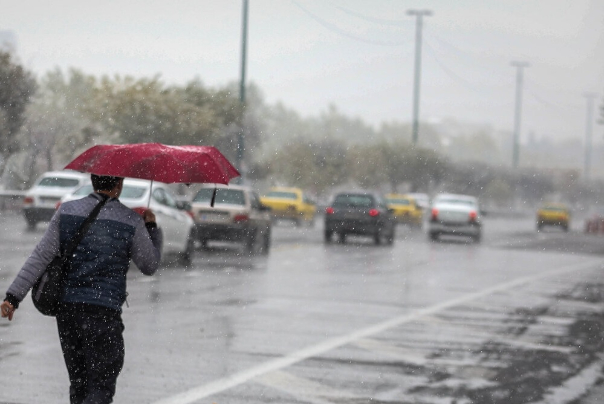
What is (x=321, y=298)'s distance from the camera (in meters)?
15.8

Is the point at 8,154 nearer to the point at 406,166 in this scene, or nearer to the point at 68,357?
the point at 68,357

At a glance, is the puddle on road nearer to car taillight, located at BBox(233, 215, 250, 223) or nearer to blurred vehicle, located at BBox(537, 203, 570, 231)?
car taillight, located at BBox(233, 215, 250, 223)

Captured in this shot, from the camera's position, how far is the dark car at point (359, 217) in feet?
111

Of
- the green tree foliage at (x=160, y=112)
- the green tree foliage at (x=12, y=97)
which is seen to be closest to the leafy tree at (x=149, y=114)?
the green tree foliage at (x=160, y=112)

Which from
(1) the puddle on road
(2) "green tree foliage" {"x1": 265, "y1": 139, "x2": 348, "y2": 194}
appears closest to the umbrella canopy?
(1) the puddle on road

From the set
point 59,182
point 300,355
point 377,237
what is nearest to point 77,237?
point 300,355

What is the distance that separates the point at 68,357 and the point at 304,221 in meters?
43.9

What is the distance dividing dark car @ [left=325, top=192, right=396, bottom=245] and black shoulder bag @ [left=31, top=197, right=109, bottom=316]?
2821 centimetres

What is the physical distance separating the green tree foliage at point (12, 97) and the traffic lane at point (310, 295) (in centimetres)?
917

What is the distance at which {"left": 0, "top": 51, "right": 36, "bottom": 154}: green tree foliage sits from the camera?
1304 inches

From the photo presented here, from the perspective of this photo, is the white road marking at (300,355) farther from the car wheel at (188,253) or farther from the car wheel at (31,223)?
the car wheel at (31,223)

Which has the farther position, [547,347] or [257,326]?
[257,326]

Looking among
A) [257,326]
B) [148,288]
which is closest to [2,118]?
[148,288]

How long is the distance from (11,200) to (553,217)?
33.0 metres
